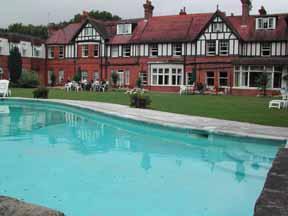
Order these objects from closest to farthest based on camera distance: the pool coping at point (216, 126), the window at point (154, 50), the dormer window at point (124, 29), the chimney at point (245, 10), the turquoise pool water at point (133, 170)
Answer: the turquoise pool water at point (133, 170), the pool coping at point (216, 126), the chimney at point (245, 10), the window at point (154, 50), the dormer window at point (124, 29)

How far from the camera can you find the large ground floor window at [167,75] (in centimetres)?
3588

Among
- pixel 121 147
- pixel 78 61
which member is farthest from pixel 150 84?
pixel 121 147

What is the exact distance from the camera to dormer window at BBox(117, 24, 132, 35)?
3922cm

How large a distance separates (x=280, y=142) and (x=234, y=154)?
1.09m

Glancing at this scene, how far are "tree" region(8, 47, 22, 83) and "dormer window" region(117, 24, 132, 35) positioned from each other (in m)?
10.2

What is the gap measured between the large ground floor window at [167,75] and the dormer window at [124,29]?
4.97 meters

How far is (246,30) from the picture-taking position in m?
34.3

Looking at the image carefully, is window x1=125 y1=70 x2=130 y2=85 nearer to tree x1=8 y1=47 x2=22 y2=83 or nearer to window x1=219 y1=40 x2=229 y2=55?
window x1=219 y1=40 x2=229 y2=55

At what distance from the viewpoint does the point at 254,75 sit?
32656 mm

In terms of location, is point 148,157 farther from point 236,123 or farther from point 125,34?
point 125,34

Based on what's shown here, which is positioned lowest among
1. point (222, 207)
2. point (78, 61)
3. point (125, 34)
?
point (222, 207)

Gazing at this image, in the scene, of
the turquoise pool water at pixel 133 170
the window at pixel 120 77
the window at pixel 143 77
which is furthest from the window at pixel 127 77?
the turquoise pool water at pixel 133 170

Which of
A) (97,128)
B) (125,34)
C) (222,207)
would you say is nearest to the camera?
(222,207)

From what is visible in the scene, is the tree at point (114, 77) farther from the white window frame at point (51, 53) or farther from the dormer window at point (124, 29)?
the white window frame at point (51, 53)
